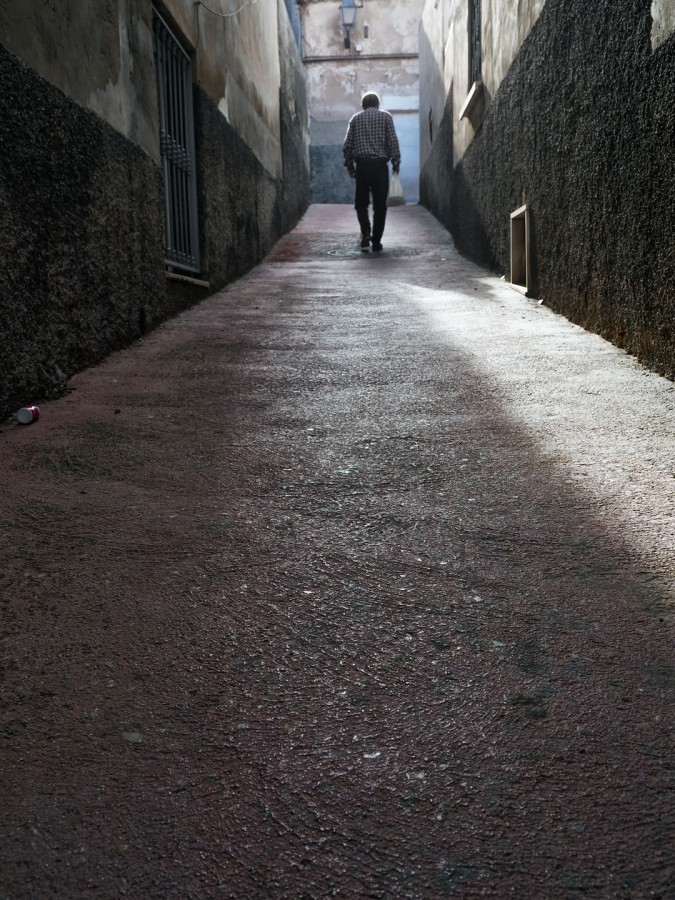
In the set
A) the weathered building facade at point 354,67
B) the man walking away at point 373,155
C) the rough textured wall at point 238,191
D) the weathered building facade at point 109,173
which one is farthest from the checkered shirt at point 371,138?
the weathered building facade at point 354,67

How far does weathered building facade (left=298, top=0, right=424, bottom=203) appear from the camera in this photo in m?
20.8

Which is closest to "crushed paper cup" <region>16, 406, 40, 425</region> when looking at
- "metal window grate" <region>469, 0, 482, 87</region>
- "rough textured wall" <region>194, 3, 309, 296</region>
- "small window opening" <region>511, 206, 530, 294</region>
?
"rough textured wall" <region>194, 3, 309, 296</region>

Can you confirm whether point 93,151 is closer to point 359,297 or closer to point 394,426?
point 394,426

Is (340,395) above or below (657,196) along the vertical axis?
below

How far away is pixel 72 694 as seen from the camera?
1340 mm

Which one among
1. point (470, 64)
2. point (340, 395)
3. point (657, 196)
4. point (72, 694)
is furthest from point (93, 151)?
point (470, 64)

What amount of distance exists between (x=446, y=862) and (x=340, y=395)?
2307mm

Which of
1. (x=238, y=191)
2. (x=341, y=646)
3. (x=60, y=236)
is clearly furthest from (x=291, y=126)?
(x=341, y=646)

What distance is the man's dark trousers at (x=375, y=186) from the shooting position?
8.97 m

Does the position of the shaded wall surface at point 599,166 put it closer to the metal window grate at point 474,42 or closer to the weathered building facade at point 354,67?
the metal window grate at point 474,42

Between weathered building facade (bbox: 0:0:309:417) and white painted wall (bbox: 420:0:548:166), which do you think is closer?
weathered building facade (bbox: 0:0:309:417)

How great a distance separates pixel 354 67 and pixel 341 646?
22.1m

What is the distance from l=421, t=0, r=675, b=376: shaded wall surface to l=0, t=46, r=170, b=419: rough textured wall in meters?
2.26

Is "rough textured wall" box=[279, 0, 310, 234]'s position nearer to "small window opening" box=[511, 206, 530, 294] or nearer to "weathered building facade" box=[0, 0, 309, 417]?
"weathered building facade" box=[0, 0, 309, 417]
